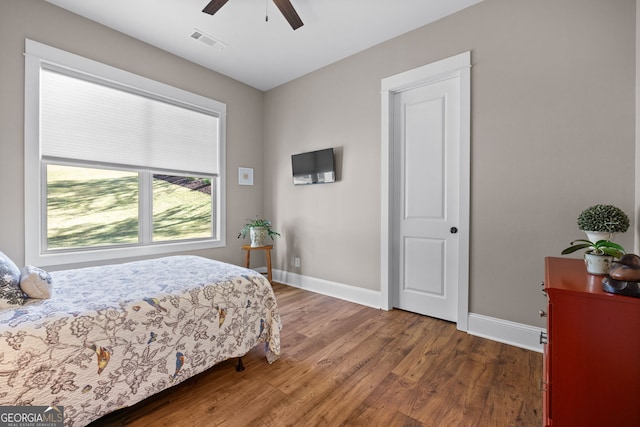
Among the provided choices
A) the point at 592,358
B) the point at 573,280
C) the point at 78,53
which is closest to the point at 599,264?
the point at 573,280

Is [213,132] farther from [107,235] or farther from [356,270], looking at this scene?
[356,270]

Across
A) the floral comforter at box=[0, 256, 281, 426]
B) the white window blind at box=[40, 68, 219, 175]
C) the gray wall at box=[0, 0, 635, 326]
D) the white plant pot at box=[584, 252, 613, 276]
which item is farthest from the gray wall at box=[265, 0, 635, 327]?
the white window blind at box=[40, 68, 219, 175]

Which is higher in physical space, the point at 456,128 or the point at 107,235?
the point at 456,128

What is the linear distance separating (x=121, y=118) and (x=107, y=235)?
4.08 feet

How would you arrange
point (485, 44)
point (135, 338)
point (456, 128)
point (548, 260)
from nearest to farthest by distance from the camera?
point (135, 338)
point (548, 260)
point (485, 44)
point (456, 128)

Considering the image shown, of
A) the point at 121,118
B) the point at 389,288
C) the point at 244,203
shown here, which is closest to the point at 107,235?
the point at 121,118

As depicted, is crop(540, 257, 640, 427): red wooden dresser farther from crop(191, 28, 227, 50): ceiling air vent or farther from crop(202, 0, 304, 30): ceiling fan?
crop(191, 28, 227, 50): ceiling air vent

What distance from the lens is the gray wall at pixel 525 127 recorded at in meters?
1.81

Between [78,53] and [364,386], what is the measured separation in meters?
3.73

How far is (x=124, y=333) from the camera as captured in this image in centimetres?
126

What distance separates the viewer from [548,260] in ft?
5.11

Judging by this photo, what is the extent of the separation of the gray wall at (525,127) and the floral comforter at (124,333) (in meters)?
1.73

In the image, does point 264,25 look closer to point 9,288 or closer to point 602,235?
point 9,288

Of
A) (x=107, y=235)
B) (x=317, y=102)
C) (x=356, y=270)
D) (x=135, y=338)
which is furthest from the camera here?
(x=317, y=102)
